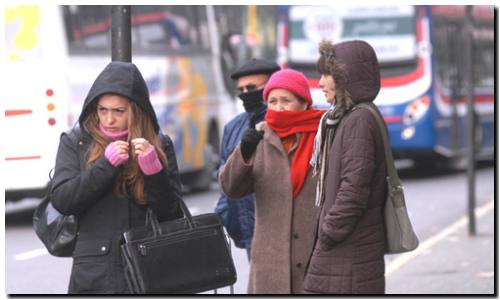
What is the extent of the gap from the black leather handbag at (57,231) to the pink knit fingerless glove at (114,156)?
28 cm

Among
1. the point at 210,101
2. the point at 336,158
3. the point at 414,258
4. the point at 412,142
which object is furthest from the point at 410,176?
the point at 336,158

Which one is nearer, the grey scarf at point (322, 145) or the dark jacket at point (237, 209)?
the grey scarf at point (322, 145)

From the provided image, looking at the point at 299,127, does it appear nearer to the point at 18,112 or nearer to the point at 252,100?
the point at 252,100

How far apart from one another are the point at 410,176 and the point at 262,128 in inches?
733

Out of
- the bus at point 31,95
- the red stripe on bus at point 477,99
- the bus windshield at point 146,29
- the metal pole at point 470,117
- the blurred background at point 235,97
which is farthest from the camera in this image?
the red stripe on bus at point 477,99

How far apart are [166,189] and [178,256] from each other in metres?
0.27

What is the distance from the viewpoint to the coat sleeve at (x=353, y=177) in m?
5.11

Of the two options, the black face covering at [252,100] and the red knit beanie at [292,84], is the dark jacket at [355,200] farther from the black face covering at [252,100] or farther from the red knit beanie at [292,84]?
the black face covering at [252,100]

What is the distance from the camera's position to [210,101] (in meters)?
21.0

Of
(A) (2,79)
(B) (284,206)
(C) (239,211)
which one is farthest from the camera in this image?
(A) (2,79)

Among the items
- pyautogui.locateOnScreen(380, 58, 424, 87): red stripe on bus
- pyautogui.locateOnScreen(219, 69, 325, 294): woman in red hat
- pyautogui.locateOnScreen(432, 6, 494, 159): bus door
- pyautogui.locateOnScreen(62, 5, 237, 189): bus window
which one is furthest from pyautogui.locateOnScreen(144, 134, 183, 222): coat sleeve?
pyautogui.locateOnScreen(432, 6, 494, 159): bus door

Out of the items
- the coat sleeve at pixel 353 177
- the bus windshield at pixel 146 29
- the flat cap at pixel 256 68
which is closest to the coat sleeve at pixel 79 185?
the coat sleeve at pixel 353 177

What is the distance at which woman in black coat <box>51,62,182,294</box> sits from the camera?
5.12 m

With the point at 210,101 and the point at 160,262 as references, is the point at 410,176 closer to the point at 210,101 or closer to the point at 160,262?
the point at 210,101
